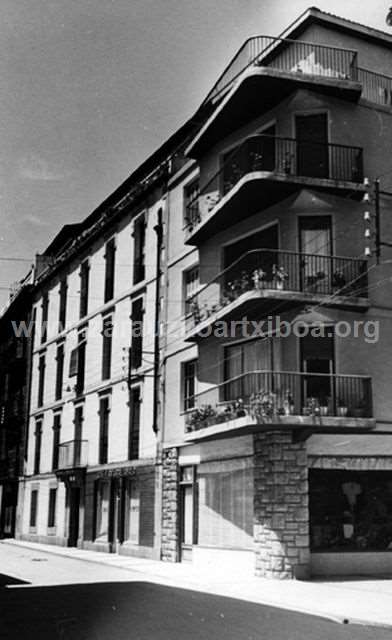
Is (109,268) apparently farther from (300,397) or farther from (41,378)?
(300,397)

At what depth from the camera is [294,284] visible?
2072 centimetres

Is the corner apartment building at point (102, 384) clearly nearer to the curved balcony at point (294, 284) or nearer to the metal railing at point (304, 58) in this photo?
the metal railing at point (304, 58)

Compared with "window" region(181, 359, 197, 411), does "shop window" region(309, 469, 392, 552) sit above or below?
below

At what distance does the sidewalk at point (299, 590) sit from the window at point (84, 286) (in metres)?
14.7

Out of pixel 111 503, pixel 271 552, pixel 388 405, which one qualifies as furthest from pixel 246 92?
pixel 111 503

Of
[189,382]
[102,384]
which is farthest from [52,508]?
[189,382]

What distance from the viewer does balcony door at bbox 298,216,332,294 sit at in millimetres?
20406

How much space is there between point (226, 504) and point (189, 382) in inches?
185

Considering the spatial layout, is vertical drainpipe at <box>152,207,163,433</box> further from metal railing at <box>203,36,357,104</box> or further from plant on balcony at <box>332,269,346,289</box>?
plant on balcony at <box>332,269,346,289</box>

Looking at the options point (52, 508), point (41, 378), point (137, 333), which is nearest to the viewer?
point (137, 333)

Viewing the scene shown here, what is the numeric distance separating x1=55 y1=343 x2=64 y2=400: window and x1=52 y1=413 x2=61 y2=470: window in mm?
1016

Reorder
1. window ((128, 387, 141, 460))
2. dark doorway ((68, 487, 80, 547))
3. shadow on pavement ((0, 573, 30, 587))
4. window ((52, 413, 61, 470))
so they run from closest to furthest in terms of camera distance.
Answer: shadow on pavement ((0, 573, 30, 587))
window ((128, 387, 141, 460))
dark doorway ((68, 487, 80, 547))
window ((52, 413, 61, 470))

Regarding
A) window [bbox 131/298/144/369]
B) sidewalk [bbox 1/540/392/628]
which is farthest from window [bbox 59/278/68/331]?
sidewalk [bbox 1/540/392/628]

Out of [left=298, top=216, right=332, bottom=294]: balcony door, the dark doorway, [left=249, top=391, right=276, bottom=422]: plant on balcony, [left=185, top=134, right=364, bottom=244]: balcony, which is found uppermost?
[left=185, top=134, right=364, bottom=244]: balcony
